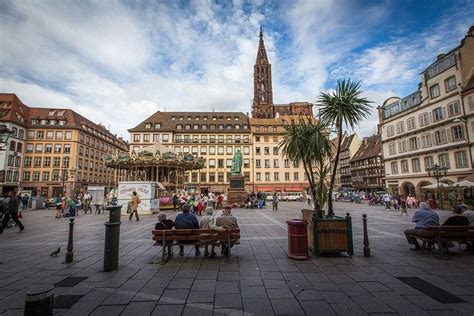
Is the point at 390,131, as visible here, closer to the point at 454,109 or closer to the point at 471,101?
the point at 454,109

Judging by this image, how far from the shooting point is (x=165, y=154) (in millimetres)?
25359

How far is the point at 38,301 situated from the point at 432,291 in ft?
18.5

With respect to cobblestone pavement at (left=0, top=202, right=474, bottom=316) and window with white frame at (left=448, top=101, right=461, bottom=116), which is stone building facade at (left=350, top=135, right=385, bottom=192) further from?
cobblestone pavement at (left=0, top=202, right=474, bottom=316)

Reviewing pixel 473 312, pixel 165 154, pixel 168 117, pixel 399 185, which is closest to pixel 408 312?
pixel 473 312

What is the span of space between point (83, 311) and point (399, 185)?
129 ft

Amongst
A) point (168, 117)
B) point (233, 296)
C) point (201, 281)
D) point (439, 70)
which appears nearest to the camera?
point (233, 296)

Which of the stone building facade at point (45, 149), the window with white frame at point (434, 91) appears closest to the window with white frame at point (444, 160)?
the window with white frame at point (434, 91)

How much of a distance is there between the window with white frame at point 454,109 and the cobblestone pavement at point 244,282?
26.1 metres

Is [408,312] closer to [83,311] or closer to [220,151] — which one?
[83,311]

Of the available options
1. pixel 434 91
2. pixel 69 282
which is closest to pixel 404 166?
pixel 434 91

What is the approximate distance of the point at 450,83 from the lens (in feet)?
89.6

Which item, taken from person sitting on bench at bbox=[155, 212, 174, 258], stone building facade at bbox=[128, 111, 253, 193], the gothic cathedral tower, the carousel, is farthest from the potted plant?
the gothic cathedral tower

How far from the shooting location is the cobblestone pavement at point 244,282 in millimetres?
3760

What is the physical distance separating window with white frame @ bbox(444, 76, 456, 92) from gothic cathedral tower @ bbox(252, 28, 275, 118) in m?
50.8
